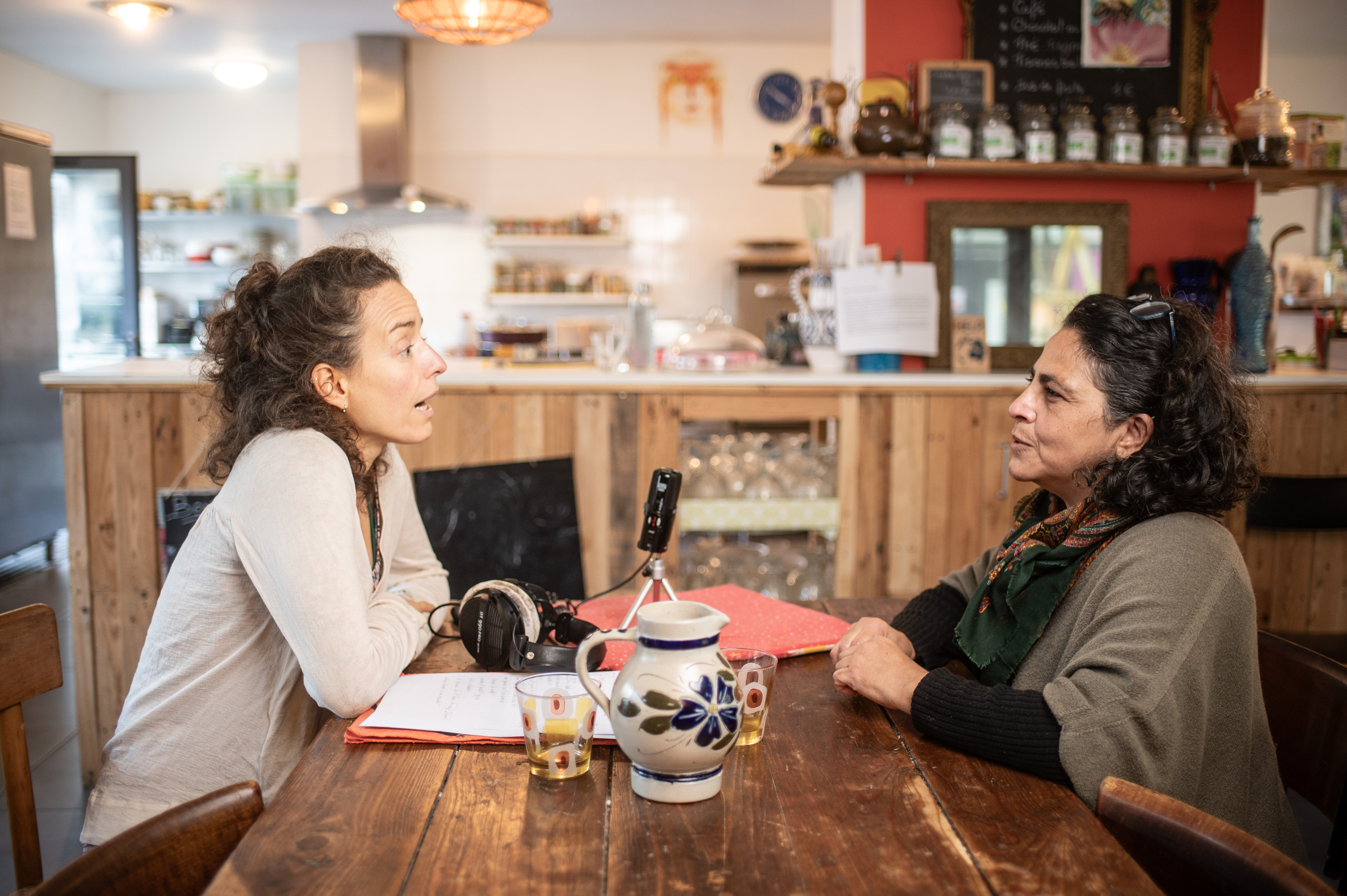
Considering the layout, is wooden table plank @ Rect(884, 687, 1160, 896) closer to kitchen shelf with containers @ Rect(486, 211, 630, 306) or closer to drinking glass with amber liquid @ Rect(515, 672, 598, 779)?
drinking glass with amber liquid @ Rect(515, 672, 598, 779)

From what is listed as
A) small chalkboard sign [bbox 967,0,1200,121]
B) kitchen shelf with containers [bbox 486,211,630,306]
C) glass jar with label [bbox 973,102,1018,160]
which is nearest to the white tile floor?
glass jar with label [bbox 973,102,1018,160]

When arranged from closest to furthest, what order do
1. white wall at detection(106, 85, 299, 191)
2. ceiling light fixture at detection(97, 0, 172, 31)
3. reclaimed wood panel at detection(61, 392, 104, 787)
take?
reclaimed wood panel at detection(61, 392, 104, 787) < ceiling light fixture at detection(97, 0, 172, 31) < white wall at detection(106, 85, 299, 191)

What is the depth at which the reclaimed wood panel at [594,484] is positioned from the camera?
3.04 meters

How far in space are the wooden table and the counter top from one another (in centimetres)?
186

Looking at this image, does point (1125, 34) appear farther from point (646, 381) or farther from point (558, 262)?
point (558, 262)

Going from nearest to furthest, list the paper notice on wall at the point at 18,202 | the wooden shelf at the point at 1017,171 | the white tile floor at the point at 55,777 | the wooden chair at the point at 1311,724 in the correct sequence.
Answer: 1. the wooden chair at the point at 1311,724
2. the white tile floor at the point at 55,777
3. the wooden shelf at the point at 1017,171
4. the paper notice on wall at the point at 18,202

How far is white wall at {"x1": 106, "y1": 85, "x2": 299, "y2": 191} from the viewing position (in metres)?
8.08

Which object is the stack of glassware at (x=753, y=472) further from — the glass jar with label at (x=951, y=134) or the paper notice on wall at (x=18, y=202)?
the paper notice on wall at (x=18, y=202)

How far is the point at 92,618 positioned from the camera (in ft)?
9.58

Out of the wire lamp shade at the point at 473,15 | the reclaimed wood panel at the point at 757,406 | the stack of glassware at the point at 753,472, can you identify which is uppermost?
the wire lamp shade at the point at 473,15

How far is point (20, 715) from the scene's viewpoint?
139cm

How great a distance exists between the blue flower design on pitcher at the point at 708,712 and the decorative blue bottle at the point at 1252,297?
9.66ft

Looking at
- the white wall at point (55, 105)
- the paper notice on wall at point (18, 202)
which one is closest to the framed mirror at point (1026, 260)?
the paper notice on wall at point (18, 202)

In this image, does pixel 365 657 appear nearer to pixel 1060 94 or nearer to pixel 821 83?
pixel 821 83
